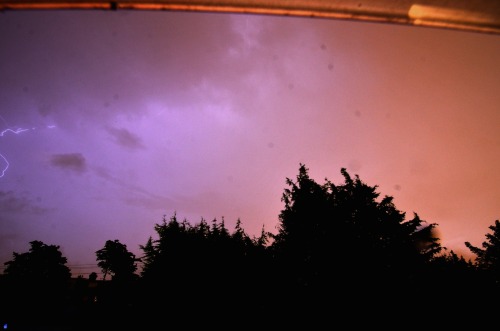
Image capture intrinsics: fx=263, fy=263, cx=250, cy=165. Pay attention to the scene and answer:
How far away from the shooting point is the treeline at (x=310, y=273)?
1062 cm

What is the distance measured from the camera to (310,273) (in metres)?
13.5

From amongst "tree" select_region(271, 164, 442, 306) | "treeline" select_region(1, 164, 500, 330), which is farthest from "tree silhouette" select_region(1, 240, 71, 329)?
"tree" select_region(271, 164, 442, 306)

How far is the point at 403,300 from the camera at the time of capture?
10.4 metres

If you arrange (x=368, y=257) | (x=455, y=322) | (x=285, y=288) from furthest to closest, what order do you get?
(x=285, y=288) → (x=368, y=257) → (x=455, y=322)

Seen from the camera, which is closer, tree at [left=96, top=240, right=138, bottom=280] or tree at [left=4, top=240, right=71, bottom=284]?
tree at [left=96, top=240, right=138, bottom=280]

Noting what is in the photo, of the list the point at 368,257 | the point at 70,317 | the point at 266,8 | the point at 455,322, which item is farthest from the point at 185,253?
the point at 70,317

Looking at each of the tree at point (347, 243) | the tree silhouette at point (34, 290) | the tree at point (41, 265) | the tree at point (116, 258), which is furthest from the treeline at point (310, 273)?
the tree at point (41, 265)

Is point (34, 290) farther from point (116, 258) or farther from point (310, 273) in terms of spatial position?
point (310, 273)

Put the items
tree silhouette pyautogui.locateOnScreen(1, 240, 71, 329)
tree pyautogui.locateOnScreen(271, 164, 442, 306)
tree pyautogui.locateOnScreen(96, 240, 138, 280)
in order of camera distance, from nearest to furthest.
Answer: tree pyautogui.locateOnScreen(271, 164, 442, 306) → tree silhouette pyautogui.locateOnScreen(1, 240, 71, 329) → tree pyautogui.locateOnScreen(96, 240, 138, 280)

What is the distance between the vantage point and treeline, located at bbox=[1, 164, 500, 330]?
34.8 feet

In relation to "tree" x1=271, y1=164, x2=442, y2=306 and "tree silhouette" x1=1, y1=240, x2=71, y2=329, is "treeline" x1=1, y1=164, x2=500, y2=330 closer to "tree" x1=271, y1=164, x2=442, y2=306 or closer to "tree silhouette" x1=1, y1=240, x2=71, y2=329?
"tree" x1=271, y1=164, x2=442, y2=306

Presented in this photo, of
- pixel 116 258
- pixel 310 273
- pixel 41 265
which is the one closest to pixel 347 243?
pixel 310 273

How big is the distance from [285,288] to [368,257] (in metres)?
4.36

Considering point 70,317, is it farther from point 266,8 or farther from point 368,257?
point 266,8
